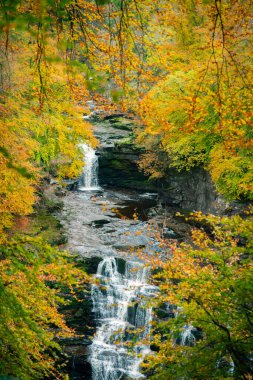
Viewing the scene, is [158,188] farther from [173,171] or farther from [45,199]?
[45,199]

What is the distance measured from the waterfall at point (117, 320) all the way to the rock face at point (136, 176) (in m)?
5.35

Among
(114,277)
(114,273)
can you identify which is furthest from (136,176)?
(114,277)

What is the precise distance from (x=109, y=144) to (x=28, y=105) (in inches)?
462

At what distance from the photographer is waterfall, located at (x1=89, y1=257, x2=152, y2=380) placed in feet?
36.7

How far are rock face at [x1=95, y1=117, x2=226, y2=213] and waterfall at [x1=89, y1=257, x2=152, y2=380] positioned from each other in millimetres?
5353

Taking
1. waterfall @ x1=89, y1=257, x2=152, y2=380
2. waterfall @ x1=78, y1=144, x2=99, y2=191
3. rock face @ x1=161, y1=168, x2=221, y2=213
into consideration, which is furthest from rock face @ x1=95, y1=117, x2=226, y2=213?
waterfall @ x1=89, y1=257, x2=152, y2=380

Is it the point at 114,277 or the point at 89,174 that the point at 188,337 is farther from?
the point at 89,174

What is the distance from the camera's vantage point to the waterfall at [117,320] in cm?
1120

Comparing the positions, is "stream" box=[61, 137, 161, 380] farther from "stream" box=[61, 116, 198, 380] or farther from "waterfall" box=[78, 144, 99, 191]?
"waterfall" box=[78, 144, 99, 191]

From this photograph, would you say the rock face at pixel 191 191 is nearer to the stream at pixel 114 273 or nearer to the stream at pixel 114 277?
the stream at pixel 114 277

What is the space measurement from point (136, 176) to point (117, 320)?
12060mm

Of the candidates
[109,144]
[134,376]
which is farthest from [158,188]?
[134,376]

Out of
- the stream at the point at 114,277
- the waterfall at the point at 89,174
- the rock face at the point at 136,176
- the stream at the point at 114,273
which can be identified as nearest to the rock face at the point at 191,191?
the rock face at the point at 136,176

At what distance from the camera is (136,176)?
77.5 feet
